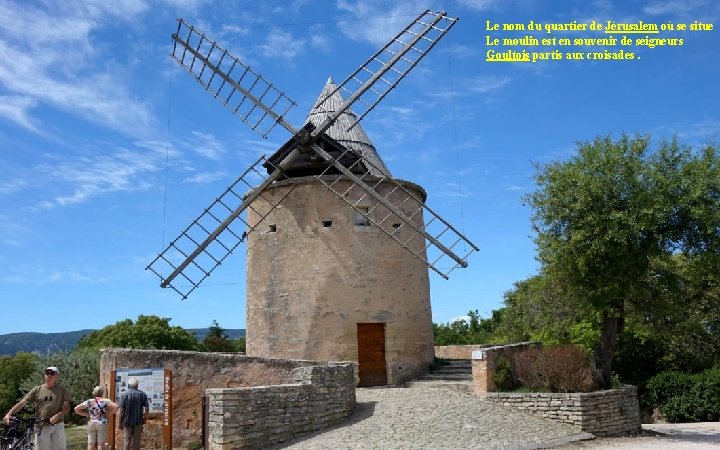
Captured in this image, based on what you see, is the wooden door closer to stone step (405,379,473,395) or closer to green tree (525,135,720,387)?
stone step (405,379,473,395)

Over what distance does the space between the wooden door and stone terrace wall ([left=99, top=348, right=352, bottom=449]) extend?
10.0ft

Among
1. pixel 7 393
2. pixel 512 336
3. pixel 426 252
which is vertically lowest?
pixel 7 393

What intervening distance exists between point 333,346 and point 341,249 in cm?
233

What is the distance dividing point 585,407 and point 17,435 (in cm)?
971

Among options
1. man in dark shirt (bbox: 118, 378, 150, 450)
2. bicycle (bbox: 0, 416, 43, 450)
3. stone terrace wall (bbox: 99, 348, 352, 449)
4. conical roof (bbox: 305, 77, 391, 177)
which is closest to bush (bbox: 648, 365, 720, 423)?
conical roof (bbox: 305, 77, 391, 177)

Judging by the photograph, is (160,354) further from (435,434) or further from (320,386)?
(435,434)

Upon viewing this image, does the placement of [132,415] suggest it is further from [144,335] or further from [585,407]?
[144,335]

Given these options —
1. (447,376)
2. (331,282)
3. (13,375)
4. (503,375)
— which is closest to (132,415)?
(331,282)

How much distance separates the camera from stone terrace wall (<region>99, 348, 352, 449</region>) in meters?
11.8

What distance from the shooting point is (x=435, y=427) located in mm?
10578

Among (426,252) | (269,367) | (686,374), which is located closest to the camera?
(269,367)

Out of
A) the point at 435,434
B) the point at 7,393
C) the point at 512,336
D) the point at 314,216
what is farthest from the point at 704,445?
the point at 7,393

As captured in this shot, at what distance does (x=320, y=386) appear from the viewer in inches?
436

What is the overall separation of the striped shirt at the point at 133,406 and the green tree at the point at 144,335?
2507 centimetres
